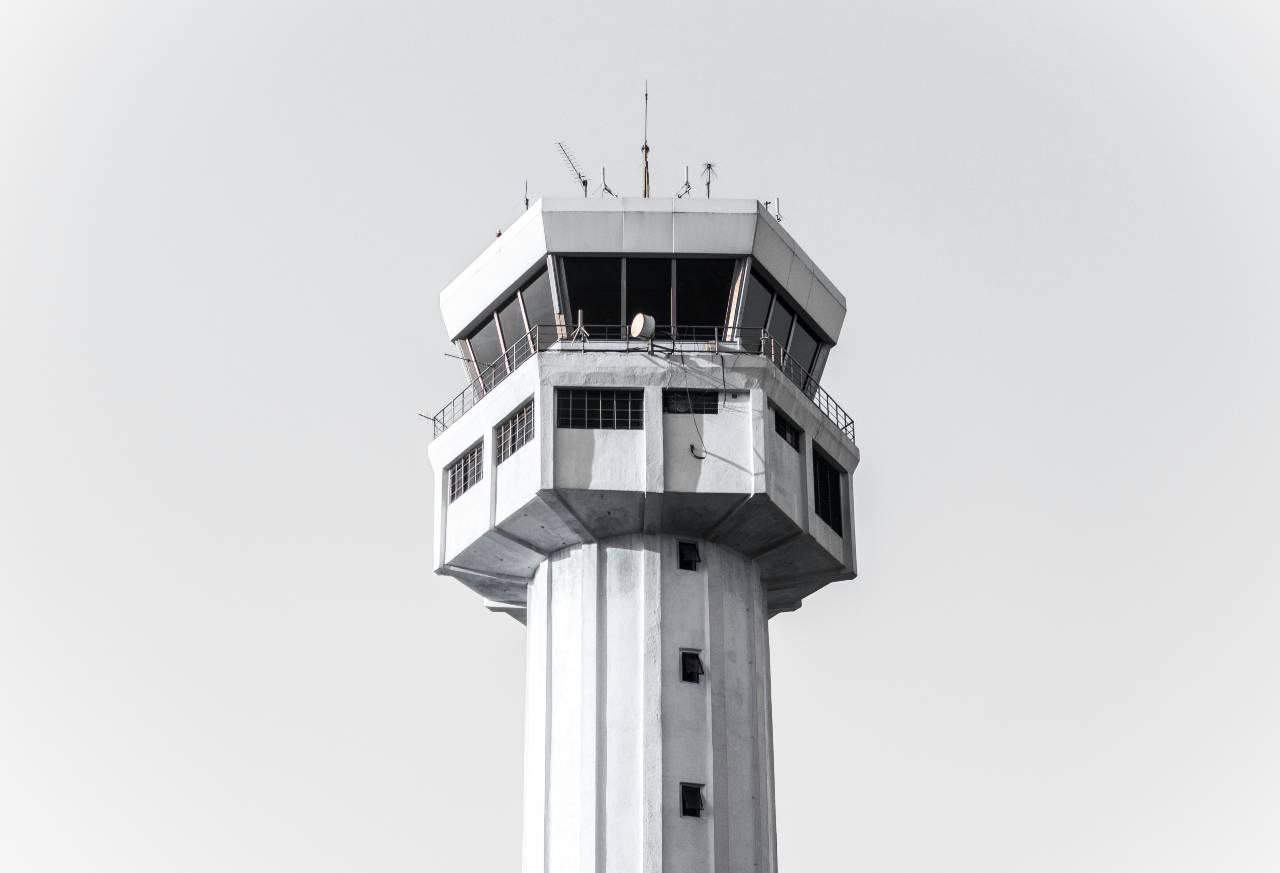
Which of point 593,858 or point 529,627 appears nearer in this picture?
point 593,858

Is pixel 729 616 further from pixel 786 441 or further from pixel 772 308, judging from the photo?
pixel 772 308

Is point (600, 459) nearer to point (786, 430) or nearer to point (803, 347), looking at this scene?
point (786, 430)

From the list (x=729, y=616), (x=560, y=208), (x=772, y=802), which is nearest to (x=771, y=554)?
(x=729, y=616)

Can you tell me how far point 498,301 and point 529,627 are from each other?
9.19m

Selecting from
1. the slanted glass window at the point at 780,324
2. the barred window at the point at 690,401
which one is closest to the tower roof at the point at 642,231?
the slanted glass window at the point at 780,324

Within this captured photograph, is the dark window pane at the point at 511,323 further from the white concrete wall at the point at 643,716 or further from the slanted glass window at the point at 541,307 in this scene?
the white concrete wall at the point at 643,716

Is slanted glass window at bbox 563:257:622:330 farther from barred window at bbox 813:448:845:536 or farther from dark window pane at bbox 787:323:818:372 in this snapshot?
barred window at bbox 813:448:845:536

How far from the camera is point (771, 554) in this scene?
204ft

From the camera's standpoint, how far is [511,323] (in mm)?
63688

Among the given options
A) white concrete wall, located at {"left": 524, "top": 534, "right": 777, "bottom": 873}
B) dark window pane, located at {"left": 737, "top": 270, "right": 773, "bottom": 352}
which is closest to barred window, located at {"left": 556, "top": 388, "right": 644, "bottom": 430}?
white concrete wall, located at {"left": 524, "top": 534, "right": 777, "bottom": 873}

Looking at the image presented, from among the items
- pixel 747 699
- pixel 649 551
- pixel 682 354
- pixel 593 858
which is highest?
pixel 682 354

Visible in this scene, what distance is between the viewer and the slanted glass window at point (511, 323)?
6334cm

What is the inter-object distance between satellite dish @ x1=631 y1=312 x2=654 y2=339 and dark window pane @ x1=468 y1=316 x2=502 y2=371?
5.30m

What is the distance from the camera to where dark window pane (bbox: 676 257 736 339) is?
61.9 meters
